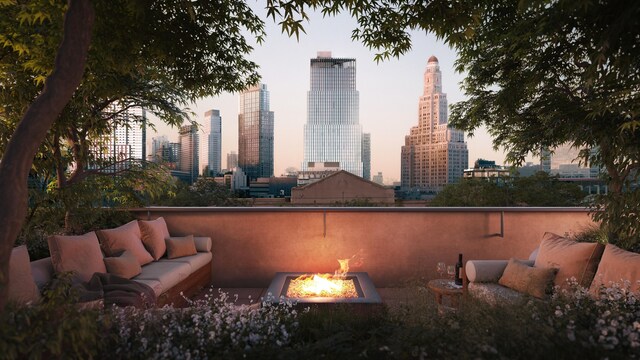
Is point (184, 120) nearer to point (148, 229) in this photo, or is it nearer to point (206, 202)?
point (148, 229)

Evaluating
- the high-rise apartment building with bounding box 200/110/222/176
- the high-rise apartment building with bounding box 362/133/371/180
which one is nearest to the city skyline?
the high-rise apartment building with bounding box 200/110/222/176

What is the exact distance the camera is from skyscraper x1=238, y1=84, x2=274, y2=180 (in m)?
66.3

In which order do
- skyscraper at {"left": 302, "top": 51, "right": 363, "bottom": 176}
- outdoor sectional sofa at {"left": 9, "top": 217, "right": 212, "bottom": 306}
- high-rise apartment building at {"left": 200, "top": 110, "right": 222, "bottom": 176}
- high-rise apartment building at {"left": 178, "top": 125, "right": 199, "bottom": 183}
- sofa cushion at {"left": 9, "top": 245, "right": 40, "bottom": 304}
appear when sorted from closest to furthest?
sofa cushion at {"left": 9, "top": 245, "right": 40, "bottom": 304}
outdoor sectional sofa at {"left": 9, "top": 217, "right": 212, "bottom": 306}
high-rise apartment building at {"left": 178, "top": 125, "right": 199, "bottom": 183}
high-rise apartment building at {"left": 200, "top": 110, "right": 222, "bottom": 176}
skyscraper at {"left": 302, "top": 51, "right": 363, "bottom": 176}

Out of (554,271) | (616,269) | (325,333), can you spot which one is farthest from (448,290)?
(325,333)

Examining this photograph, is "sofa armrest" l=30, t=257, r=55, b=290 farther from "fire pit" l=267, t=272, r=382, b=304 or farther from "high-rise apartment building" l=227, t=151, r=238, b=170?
"high-rise apartment building" l=227, t=151, r=238, b=170

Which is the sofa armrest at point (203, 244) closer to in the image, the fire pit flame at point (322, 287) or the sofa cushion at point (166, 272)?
the sofa cushion at point (166, 272)

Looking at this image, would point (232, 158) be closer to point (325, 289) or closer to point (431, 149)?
point (431, 149)

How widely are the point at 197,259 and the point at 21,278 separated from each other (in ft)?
7.49

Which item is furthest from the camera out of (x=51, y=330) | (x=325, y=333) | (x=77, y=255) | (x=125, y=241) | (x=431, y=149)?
(x=431, y=149)

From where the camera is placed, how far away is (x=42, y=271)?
3514mm

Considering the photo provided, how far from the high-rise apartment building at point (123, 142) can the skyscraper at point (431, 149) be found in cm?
2520

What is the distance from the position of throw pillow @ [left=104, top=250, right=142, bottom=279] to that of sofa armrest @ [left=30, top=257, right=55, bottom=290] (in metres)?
0.47

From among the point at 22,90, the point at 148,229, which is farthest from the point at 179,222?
the point at 22,90

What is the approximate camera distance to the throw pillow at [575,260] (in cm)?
348
